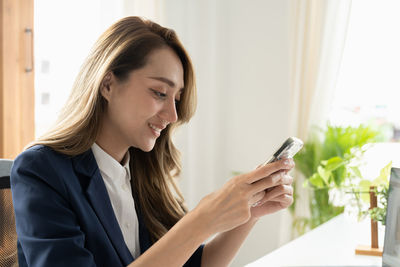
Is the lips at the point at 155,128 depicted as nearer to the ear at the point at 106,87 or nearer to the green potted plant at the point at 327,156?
the ear at the point at 106,87

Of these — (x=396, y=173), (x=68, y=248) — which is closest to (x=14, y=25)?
(x=68, y=248)

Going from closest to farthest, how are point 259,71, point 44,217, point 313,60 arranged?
point 44,217 < point 313,60 < point 259,71

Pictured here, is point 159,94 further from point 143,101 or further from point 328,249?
point 328,249

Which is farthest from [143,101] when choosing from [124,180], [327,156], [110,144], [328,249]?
[327,156]

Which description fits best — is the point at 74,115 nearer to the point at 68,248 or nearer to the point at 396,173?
the point at 68,248

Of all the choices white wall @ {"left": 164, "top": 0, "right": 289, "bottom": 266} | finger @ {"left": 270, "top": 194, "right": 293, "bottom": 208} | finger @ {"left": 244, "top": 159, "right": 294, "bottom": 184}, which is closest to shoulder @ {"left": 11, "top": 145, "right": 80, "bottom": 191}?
finger @ {"left": 244, "top": 159, "right": 294, "bottom": 184}

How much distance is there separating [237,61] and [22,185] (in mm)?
2538

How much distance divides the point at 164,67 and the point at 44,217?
1.70 ft

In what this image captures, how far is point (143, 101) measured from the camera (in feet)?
3.83

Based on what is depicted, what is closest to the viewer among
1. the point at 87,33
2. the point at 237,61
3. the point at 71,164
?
the point at 71,164

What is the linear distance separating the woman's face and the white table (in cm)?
55

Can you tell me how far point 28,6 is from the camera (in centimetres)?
213

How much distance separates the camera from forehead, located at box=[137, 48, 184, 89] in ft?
3.85

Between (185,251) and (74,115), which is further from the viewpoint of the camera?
(74,115)
